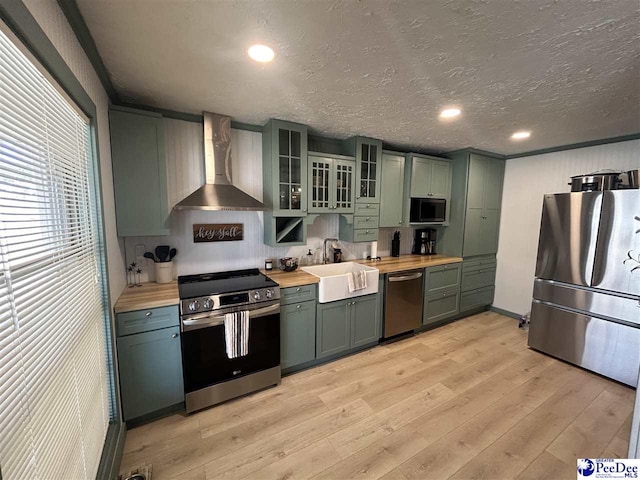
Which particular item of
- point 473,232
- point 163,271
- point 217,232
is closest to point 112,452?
point 163,271

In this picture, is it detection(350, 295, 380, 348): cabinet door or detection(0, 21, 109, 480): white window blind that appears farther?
detection(350, 295, 380, 348): cabinet door

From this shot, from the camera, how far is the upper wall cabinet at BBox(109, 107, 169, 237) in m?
1.96

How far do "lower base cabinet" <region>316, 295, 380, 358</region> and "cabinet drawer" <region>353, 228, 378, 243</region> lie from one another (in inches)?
28.4

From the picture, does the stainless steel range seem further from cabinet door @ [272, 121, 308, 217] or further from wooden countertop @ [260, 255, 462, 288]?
cabinet door @ [272, 121, 308, 217]

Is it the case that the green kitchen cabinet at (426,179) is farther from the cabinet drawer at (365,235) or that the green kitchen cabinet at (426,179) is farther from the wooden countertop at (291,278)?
the wooden countertop at (291,278)

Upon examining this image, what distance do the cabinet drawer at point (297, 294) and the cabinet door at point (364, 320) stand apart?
1.69 ft

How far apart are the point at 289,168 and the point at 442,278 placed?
248 cm

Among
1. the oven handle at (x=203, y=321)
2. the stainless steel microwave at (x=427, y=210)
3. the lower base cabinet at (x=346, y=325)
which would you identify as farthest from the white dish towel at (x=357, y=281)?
the stainless steel microwave at (x=427, y=210)

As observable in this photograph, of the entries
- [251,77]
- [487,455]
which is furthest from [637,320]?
[251,77]

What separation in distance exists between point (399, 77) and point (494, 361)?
2.96 meters

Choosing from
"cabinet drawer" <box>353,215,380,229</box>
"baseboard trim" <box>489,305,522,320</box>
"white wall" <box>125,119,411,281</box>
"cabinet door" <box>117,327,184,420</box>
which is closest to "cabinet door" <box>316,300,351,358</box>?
"white wall" <box>125,119,411,281</box>

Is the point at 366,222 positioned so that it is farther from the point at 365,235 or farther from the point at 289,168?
the point at 289,168

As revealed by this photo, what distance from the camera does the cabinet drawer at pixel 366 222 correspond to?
10.5 ft

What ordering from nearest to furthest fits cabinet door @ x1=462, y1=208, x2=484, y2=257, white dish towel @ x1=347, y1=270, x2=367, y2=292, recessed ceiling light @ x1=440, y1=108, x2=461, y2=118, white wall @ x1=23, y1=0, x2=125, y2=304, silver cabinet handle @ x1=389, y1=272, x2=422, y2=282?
white wall @ x1=23, y1=0, x2=125, y2=304 → recessed ceiling light @ x1=440, y1=108, x2=461, y2=118 → white dish towel @ x1=347, y1=270, x2=367, y2=292 → silver cabinet handle @ x1=389, y1=272, x2=422, y2=282 → cabinet door @ x1=462, y1=208, x2=484, y2=257
